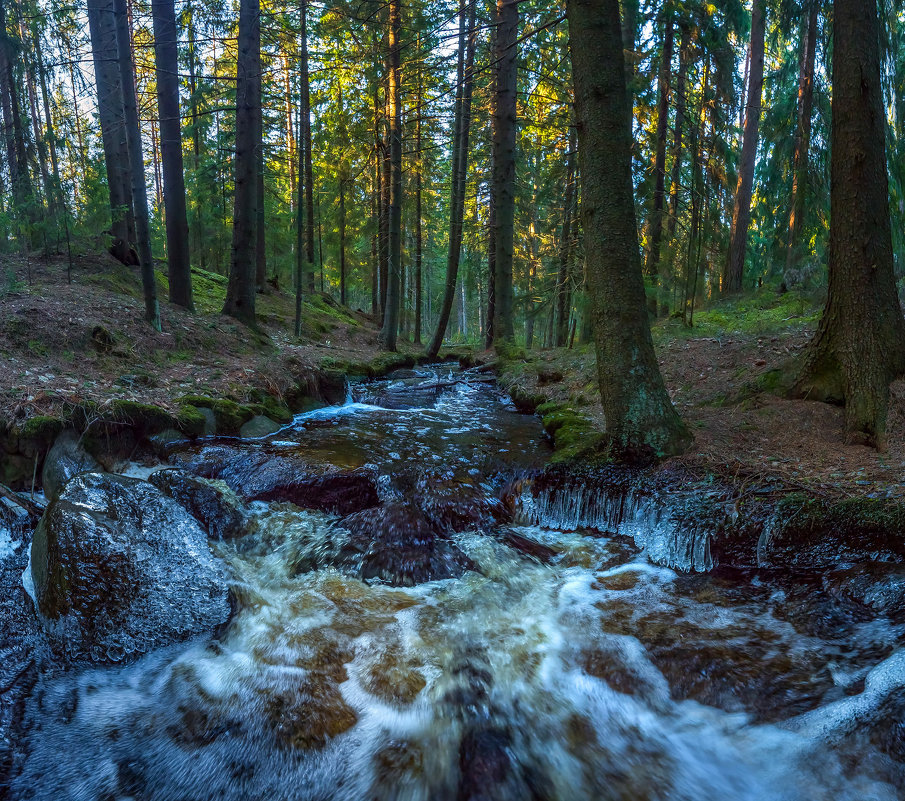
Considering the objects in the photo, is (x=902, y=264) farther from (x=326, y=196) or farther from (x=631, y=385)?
(x=326, y=196)

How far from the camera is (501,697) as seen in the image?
291cm

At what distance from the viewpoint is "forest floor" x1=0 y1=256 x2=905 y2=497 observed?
4.37m

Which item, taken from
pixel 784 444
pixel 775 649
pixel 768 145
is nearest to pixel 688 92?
pixel 768 145

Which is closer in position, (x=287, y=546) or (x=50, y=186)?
(x=287, y=546)

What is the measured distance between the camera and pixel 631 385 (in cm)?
468

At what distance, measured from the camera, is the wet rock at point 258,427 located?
23.0 feet

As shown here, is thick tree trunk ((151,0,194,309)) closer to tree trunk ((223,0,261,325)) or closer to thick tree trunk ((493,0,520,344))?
tree trunk ((223,0,261,325))

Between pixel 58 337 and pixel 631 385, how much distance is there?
796cm

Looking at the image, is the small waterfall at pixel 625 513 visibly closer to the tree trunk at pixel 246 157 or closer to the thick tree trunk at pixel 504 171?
the tree trunk at pixel 246 157

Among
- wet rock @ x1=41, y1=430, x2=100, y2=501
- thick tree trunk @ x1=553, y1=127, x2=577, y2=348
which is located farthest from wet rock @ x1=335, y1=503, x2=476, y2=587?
thick tree trunk @ x1=553, y1=127, x2=577, y2=348

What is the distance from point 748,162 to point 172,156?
1574 cm

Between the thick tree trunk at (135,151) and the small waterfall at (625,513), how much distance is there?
766cm

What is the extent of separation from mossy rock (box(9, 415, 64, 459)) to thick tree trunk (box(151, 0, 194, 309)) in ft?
19.6

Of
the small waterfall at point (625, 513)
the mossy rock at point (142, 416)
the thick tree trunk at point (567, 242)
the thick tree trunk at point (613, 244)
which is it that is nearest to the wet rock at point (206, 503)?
the mossy rock at point (142, 416)
